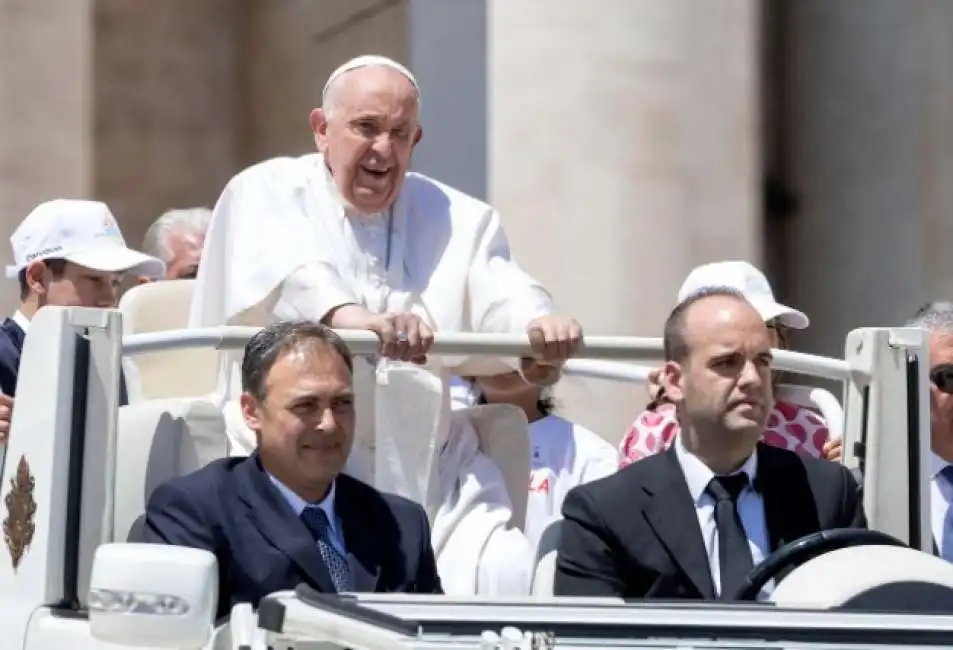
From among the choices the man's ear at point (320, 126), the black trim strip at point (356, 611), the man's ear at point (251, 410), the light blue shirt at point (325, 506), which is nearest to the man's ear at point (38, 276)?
the man's ear at point (320, 126)

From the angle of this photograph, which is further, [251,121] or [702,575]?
[251,121]

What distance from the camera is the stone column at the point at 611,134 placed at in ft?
32.4

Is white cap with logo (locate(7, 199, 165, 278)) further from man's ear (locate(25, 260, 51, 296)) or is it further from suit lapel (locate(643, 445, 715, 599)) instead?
suit lapel (locate(643, 445, 715, 599))

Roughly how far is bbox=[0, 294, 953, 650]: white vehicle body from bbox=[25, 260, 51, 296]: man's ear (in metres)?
1.04

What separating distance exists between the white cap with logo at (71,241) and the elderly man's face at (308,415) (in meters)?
1.46

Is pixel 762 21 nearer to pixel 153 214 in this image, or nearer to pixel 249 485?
pixel 153 214

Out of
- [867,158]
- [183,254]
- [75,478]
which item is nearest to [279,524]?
[75,478]

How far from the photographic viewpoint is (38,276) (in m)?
6.65

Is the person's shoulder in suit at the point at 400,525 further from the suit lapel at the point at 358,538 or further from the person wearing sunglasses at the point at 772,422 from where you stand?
the person wearing sunglasses at the point at 772,422

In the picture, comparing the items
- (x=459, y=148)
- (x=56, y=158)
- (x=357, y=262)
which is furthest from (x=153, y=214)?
(x=357, y=262)

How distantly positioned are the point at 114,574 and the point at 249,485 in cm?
91

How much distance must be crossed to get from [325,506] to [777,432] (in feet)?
5.14

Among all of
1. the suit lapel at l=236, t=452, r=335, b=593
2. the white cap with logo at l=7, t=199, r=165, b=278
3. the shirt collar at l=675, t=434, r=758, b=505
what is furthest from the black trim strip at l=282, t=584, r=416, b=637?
the white cap with logo at l=7, t=199, r=165, b=278

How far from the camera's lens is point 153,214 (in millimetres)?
13922
